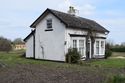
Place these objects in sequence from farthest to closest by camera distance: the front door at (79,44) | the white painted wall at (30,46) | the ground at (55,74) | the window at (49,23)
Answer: the white painted wall at (30,46)
the window at (49,23)
the front door at (79,44)
the ground at (55,74)

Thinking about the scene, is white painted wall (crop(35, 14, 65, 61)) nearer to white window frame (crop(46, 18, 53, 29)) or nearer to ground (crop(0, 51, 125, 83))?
white window frame (crop(46, 18, 53, 29))

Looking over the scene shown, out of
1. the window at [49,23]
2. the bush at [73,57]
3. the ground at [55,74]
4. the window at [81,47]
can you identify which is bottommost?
the ground at [55,74]

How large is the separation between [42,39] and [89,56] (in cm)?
645

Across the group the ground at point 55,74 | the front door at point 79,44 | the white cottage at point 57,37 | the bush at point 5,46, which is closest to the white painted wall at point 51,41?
the white cottage at point 57,37

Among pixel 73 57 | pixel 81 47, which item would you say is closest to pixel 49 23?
pixel 81 47

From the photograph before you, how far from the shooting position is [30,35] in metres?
31.8

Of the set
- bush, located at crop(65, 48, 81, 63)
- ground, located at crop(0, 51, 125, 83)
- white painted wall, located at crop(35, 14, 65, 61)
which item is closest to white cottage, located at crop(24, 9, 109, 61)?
white painted wall, located at crop(35, 14, 65, 61)

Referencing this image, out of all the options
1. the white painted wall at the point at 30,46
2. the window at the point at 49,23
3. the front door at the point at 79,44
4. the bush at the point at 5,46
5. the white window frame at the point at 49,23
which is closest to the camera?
the front door at the point at 79,44

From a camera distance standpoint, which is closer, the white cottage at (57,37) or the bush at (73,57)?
the bush at (73,57)

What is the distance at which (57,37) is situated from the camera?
28.1 meters

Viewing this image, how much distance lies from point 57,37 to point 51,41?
1075 mm

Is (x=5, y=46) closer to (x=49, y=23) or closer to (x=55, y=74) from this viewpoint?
(x=49, y=23)

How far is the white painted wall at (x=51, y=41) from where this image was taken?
2775 cm

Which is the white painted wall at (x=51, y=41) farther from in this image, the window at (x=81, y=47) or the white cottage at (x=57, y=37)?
the window at (x=81, y=47)
